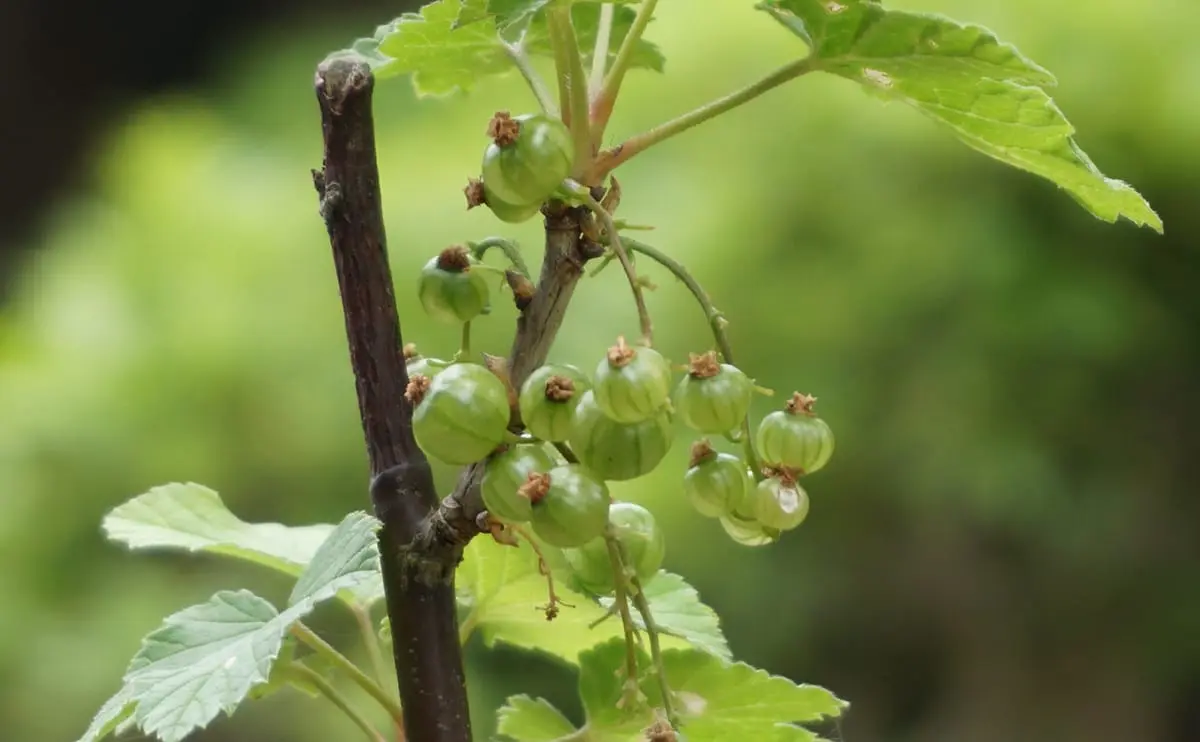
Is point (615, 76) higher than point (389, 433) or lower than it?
higher

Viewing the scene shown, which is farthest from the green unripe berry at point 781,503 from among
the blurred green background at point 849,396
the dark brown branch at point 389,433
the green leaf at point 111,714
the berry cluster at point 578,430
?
the blurred green background at point 849,396

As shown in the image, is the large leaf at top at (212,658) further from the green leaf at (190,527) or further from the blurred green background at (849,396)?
the blurred green background at (849,396)

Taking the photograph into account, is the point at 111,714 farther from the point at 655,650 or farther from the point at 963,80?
the point at 963,80

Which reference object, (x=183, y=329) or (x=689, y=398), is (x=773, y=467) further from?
(x=183, y=329)

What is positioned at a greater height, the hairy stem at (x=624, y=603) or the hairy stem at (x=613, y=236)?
the hairy stem at (x=613, y=236)

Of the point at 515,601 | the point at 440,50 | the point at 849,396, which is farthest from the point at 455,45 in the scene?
the point at 849,396

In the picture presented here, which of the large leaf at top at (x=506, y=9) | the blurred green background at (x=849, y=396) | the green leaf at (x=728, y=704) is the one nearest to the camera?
the large leaf at top at (x=506, y=9)

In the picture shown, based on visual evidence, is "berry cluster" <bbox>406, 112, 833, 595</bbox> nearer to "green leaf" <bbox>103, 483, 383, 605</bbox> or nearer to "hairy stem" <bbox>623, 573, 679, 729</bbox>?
"hairy stem" <bbox>623, 573, 679, 729</bbox>

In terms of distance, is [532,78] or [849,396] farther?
[849,396]
